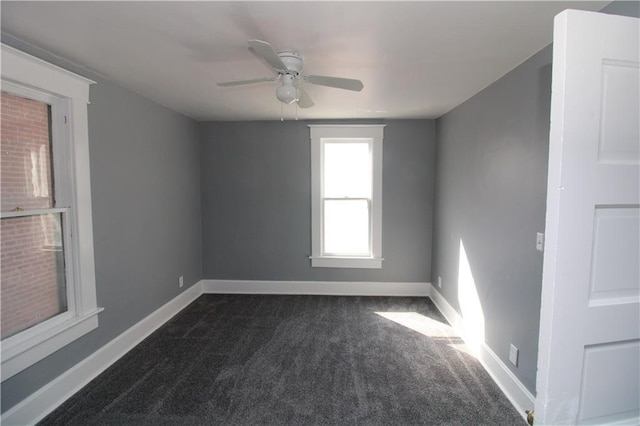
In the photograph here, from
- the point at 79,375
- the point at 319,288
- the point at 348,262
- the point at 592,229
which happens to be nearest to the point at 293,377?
the point at 79,375

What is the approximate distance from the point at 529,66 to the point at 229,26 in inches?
74.0

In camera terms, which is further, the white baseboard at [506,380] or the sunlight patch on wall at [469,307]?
the sunlight patch on wall at [469,307]

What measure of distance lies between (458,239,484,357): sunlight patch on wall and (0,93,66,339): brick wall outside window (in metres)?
3.30

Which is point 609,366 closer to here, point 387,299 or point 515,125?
point 515,125

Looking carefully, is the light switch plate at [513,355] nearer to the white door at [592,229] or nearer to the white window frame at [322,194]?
the white door at [592,229]

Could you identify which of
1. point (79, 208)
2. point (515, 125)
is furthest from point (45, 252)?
point (515, 125)

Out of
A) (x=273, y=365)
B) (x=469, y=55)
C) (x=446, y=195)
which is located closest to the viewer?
(x=469, y=55)

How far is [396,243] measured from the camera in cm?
409

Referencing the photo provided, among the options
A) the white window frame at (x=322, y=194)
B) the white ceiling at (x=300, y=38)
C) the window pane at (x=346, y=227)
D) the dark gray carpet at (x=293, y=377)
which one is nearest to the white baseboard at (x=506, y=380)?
the dark gray carpet at (x=293, y=377)

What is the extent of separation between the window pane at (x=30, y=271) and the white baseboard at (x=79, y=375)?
1.42ft

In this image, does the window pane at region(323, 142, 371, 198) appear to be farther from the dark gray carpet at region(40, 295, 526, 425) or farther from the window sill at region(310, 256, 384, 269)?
the dark gray carpet at region(40, 295, 526, 425)

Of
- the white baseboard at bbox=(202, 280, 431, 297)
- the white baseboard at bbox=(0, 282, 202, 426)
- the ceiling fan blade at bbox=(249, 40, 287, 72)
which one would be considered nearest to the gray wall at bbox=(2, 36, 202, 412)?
the white baseboard at bbox=(0, 282, 202, 426)

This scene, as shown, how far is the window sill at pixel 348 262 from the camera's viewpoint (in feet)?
13.4

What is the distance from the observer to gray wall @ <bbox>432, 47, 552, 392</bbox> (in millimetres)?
1910
